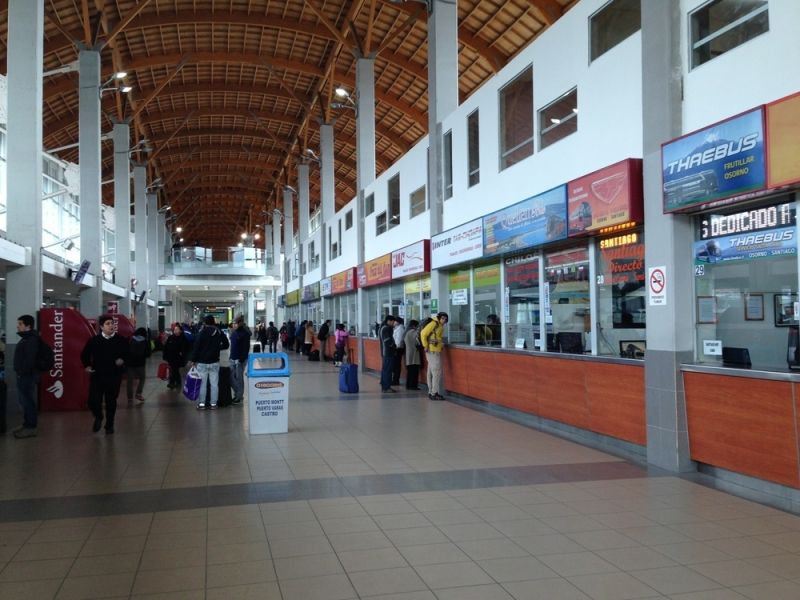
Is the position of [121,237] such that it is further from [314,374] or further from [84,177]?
[314,374]

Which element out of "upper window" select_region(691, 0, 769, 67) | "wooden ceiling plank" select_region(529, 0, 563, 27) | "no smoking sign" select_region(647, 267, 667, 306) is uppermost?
"wooden ceiling plank" select_region(529, 0, 563, 27)

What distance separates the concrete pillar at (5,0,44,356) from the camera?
12.0 meters

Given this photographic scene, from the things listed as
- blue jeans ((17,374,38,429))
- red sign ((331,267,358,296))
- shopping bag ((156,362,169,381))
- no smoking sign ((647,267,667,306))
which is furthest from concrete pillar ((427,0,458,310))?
blue jeans ((17,374,38,429))

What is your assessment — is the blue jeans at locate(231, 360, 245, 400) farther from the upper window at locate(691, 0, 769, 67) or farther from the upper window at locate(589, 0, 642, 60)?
the upper window at locate(691, 0, 769, 67)

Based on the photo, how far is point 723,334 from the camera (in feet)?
20.9

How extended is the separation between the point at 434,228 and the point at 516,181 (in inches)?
134

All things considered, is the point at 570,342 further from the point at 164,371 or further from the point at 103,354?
the point at 164,371

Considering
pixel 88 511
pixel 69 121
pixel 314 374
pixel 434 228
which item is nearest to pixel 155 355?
pixel 69 121

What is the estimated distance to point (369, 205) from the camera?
19641 mm

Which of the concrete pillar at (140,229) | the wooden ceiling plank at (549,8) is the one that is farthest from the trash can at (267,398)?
the concrete pillar at (140,229)

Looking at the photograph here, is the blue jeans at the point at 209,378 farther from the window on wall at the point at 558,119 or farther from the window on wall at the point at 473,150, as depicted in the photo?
the window on wall at the point at 558,119

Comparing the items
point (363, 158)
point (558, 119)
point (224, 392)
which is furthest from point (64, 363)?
point (363, 158)

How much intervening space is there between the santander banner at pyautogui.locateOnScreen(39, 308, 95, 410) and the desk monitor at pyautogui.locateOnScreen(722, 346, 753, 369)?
9775 mm

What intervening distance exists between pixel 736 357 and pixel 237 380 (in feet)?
28.2
